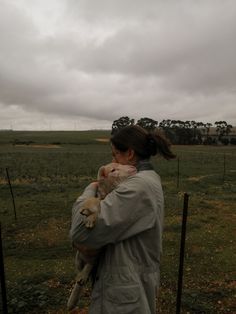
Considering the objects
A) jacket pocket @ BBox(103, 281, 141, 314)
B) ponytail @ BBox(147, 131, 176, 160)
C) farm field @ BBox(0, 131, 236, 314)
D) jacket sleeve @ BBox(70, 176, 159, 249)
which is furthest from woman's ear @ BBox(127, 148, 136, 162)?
farm field @ BBox(0, 131, 236, 314)

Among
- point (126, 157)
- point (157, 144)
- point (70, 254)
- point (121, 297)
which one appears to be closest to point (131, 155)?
point (126, 157)

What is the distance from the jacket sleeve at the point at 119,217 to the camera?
1963mm

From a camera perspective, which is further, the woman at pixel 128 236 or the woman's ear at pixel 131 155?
the woman's ear at pixel 131 155

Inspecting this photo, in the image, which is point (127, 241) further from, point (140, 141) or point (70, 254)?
point (70, 254)

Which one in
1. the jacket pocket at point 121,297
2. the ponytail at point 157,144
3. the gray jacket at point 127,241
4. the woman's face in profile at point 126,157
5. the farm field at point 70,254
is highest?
the ponytail at point 157,144

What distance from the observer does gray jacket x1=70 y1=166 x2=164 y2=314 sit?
1980 mm

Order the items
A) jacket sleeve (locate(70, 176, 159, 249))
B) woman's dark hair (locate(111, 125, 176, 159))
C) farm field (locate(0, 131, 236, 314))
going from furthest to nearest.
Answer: farm field (locate(0, 131, 236, 314)), woman's dark hair (locate(111, 125, 176, 159)), jacket sleeve (locate(70, 176, 159, 249))

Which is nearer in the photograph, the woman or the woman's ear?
the woman

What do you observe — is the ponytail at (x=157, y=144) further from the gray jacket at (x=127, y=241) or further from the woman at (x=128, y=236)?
the gray jacket at (x=127, y=241)

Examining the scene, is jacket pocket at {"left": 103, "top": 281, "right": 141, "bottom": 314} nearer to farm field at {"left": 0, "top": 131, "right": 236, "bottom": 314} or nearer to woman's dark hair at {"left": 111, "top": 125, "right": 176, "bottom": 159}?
woman's dark hair at {"left": 111, "top": 125, "right": 176, "bottom": 159}

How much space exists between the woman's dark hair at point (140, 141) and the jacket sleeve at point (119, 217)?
0.87ft

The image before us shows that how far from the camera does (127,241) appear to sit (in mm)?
2094

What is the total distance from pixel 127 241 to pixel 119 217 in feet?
0.67

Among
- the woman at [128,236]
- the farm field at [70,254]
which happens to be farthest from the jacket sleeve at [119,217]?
the farm field at [70,254]
